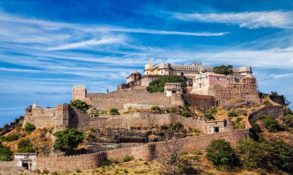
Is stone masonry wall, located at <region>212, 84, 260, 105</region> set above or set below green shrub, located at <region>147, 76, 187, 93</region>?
below

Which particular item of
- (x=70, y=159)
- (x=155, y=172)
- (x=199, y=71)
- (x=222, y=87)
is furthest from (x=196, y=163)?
(x=199, y=71)

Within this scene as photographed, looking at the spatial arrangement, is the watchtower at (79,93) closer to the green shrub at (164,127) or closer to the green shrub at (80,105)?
the green shrub at (80,105)

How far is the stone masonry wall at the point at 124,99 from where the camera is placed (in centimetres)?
8381

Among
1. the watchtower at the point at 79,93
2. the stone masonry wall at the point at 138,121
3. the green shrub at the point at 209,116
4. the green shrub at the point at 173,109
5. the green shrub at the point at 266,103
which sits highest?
the watchtower at the point at 79,93

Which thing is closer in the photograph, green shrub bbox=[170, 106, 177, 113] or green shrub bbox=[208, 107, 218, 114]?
green shrub bbox=[170, 106, 177, 113]

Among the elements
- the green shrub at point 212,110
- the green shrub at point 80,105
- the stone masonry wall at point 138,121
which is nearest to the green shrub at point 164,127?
the stone masonry wall at point 138,121

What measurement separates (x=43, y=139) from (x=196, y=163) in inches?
792

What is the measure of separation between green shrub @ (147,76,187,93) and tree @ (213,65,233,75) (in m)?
6.98

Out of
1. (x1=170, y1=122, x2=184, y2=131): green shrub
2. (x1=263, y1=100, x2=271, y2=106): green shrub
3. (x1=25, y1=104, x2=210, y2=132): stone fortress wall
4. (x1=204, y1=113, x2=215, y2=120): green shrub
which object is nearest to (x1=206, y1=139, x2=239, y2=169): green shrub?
(x1=25, y1=104, x2=210, y2=132): stone fortress wall

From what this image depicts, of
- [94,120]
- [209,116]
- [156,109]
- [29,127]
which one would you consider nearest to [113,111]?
[94,120]

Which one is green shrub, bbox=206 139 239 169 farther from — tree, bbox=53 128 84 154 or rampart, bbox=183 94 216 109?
rampart, bbox=183 94 216 109

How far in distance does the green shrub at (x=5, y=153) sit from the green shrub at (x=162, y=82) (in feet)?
98.5

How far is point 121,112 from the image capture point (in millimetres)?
82250

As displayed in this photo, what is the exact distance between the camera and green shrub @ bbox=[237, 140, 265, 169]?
68062mm
